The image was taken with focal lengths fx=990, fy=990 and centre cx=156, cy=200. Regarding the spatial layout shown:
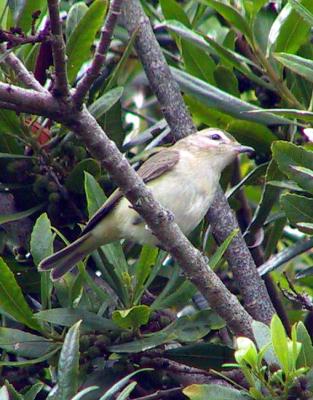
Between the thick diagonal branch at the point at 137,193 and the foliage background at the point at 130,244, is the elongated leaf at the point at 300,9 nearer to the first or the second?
the foliage background at the point at 130,244

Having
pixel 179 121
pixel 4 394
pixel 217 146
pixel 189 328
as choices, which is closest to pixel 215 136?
pixel 217 146

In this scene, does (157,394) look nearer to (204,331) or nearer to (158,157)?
(204,331)

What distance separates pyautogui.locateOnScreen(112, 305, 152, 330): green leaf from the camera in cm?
350

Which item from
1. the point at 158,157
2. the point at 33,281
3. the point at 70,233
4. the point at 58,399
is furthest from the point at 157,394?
the point at 158,157

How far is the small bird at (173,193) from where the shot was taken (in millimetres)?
4215

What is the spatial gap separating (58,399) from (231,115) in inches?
61.7

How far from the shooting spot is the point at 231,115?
4.22m

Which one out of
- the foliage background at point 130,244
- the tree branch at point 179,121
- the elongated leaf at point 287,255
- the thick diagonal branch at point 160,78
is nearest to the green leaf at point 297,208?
the foliage background at point 130,244

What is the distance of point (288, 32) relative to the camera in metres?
4.12

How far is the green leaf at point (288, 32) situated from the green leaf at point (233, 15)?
101 mm

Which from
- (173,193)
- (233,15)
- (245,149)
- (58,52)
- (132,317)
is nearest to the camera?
(58,52)

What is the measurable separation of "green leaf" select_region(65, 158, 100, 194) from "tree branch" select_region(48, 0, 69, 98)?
114 centimetres

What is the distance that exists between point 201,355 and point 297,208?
67 centimetres

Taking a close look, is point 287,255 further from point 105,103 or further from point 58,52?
point 58,52
